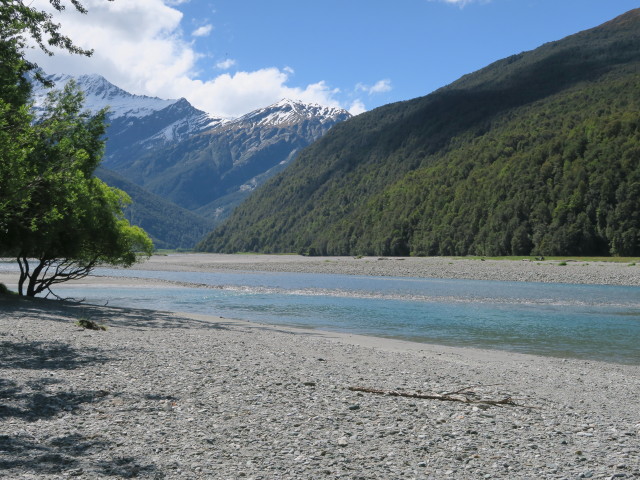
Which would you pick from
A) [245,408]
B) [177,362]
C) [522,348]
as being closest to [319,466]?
[245,408]

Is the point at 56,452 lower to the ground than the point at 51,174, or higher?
lower

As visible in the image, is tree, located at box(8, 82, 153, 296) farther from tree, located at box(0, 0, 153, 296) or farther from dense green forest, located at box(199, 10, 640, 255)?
dense green forest, located at box(199, 10, 640, 255)

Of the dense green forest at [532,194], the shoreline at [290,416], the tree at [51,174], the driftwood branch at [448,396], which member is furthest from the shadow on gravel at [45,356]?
the dense green forest at [532,194]

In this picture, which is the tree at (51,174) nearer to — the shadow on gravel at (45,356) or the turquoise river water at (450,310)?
the shadow on gravel at (45,356)

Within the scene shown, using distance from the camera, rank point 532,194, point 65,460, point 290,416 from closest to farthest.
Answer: point 65,460
point 290,416
point 532,194

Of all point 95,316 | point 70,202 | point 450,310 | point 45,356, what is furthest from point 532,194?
point 45,356

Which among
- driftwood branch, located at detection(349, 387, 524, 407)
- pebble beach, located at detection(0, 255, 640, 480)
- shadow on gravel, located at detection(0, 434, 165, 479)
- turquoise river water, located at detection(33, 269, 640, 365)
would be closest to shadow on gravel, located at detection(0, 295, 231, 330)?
turquoise river water, located at detection(33, 269, 640, 365)

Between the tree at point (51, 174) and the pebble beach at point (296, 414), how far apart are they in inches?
244

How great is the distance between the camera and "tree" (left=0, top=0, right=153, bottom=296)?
1570 cm

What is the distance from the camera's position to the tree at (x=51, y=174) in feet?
51.5

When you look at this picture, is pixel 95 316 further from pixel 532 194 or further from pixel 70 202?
pixel 532 194

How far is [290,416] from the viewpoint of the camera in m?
8.94

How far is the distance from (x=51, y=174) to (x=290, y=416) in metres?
14.6

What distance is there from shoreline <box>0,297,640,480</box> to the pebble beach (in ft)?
0.10
